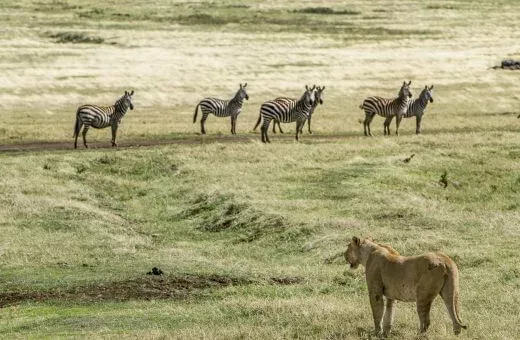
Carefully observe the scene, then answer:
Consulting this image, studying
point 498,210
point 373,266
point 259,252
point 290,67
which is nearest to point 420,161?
point 498,210

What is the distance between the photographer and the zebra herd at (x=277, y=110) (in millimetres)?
45469

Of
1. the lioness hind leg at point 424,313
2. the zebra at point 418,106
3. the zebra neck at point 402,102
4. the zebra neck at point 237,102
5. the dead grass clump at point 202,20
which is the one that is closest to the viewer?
the lioness hind leg at point 424,313

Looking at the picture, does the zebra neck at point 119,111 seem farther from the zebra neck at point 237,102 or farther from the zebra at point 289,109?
the zebra neck at point 237,102

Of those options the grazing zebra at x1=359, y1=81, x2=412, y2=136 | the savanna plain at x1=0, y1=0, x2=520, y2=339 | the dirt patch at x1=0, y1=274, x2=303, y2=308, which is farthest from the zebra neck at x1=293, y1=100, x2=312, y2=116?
the dirt patch at x1=0, y1=274, x2=303, y2=308

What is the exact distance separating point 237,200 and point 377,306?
642 inches

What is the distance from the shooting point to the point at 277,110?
4806cm

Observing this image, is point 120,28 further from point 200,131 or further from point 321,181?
point 321,181

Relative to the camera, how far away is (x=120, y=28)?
105375 millimetres

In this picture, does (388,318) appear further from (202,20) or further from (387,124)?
(202,20)

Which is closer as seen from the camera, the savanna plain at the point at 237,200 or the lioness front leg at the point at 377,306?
the lioness front leg at the point at 377,306

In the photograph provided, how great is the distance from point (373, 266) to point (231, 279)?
25.1 feet

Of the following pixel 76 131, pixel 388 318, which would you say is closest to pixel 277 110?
pixel 76 131

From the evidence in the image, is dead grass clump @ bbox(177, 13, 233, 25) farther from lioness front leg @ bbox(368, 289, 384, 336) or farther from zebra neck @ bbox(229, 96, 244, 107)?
lioness front leg @ bbox(368, 289, 384, 336)

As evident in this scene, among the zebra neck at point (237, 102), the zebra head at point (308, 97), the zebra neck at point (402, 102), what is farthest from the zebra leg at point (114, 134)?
the zebra neck at point (402, 102)
